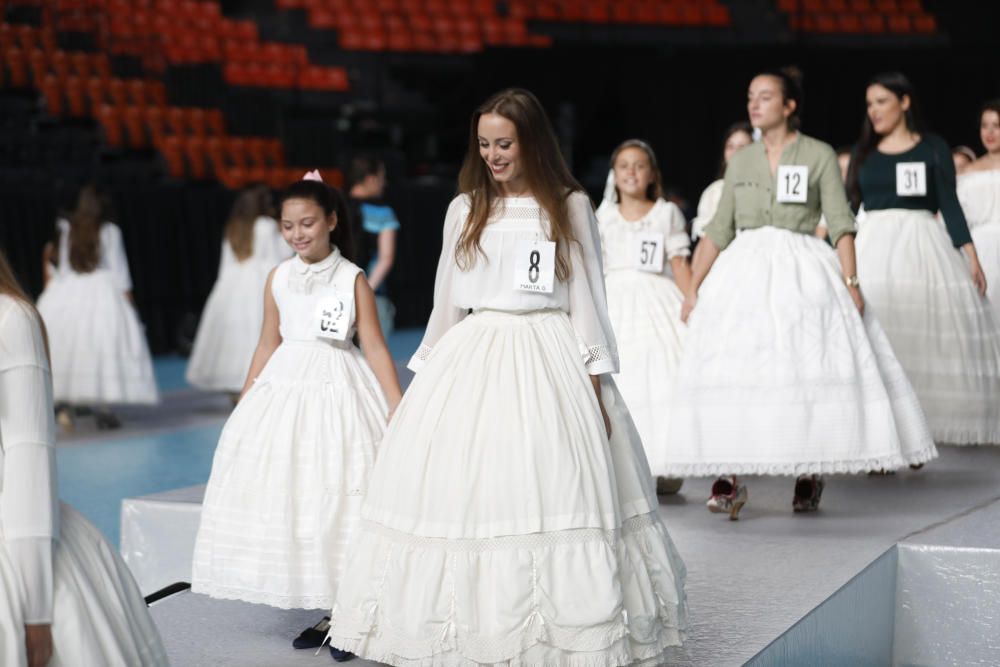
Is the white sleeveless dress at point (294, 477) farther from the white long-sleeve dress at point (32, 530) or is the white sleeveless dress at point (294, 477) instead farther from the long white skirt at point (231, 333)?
the long white skirt at point (231, 333)

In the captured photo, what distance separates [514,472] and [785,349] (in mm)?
1916

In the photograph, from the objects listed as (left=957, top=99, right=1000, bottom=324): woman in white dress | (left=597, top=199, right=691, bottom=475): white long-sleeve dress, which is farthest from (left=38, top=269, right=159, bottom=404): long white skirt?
(left=957, top=99, right=1000, bottom=324): woman in white dress

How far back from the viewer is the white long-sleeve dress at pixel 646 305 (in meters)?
5.20

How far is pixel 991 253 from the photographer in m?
6.98

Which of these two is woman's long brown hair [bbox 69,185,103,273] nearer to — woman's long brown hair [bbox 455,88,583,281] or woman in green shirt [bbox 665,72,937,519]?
woman in green shirt [bbox 665,72,937,519]

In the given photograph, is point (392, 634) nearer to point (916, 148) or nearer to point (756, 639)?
point (756, 639)

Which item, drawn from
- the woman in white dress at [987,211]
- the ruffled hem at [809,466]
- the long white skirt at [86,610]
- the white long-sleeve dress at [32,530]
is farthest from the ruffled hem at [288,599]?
the woman in white dress at [987,211]

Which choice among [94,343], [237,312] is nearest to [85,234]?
[94,343]

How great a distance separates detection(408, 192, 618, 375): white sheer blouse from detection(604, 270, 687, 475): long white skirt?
196 cm

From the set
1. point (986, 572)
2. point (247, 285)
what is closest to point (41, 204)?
point (247, 285)

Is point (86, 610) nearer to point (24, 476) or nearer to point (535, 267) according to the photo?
point (24, 476)

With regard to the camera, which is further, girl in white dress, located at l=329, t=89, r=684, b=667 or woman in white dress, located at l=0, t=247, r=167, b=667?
girl in white dress, located at l=329, t=89, r=684, b=667

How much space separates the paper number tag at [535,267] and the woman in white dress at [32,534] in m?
1.19

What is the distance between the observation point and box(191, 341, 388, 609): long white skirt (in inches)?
133
